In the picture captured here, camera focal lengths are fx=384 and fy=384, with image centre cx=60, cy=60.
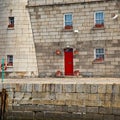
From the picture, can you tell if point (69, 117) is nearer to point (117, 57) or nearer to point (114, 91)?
point (114, 91)

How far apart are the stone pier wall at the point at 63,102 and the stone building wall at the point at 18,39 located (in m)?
8.97

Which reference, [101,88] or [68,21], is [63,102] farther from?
[68,21]

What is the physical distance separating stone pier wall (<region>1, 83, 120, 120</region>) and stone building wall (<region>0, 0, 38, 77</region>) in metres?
8.97

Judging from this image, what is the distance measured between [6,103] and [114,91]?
16.4 feet

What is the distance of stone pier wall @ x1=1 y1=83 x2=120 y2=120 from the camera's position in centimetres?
1538

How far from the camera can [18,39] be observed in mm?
26469

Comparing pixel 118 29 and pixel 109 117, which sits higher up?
pixel 118 29

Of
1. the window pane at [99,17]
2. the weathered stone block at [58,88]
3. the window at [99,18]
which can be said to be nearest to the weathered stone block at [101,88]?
the weathered stone block at [58,88]

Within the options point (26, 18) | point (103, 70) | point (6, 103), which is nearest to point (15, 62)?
point (26, 18)

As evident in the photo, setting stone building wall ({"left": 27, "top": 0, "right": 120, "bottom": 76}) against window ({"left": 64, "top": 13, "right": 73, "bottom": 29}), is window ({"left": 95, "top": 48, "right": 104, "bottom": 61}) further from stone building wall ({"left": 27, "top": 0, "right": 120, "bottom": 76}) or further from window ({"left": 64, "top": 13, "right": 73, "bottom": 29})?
window ({"left": 64, "top": 13, "right": 73, "bottom": 29})

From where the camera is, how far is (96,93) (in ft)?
51.2

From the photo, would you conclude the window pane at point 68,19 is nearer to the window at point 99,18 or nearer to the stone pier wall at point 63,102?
the window at point 99,18

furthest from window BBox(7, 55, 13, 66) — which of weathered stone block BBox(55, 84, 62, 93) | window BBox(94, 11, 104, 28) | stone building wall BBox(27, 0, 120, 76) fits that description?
weathered stone block BBox(55, 84, 62, 93)

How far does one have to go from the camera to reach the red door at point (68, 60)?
25703mm
